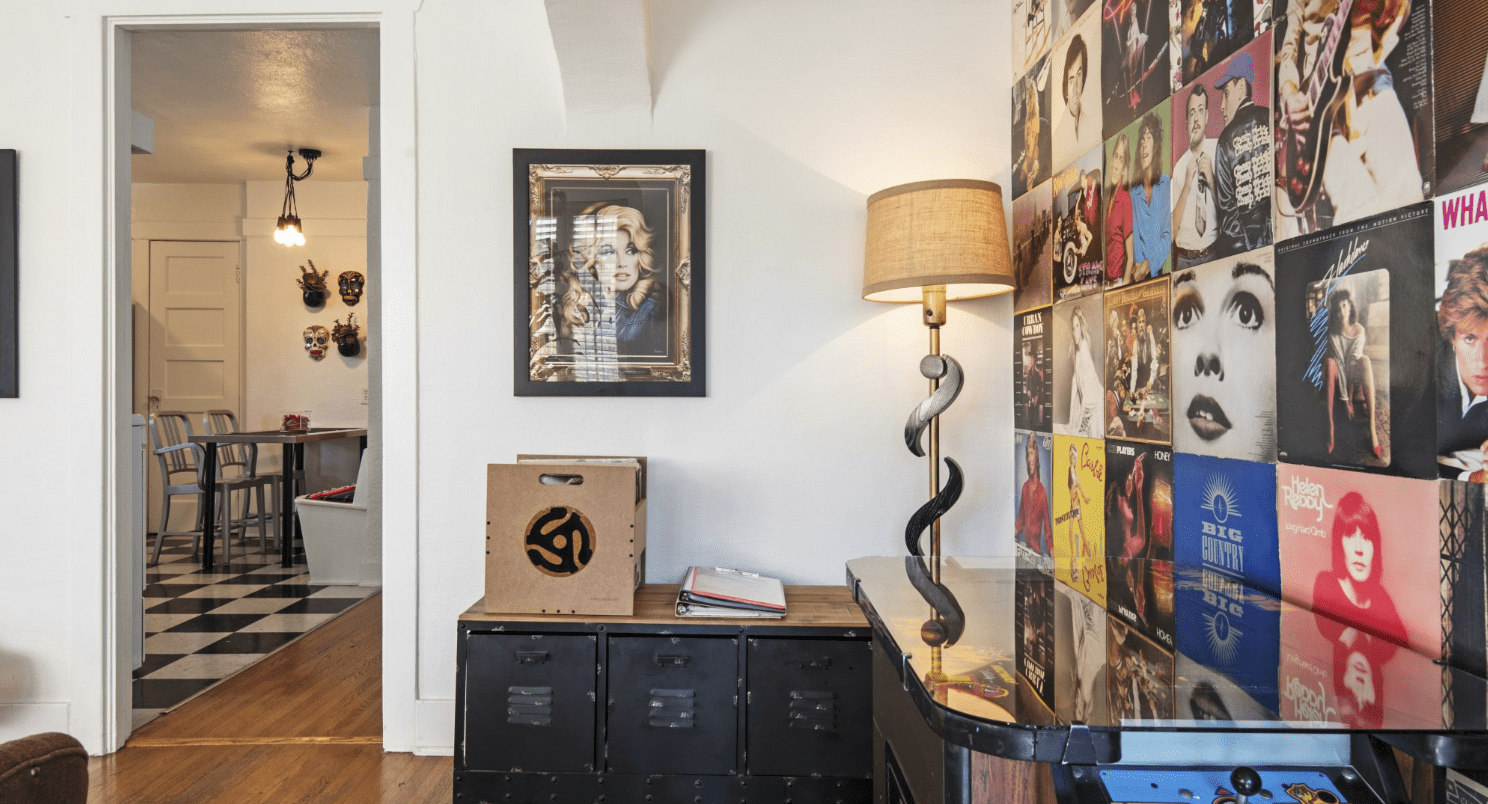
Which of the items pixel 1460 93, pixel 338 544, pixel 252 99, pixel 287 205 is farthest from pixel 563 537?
pixel 287 205

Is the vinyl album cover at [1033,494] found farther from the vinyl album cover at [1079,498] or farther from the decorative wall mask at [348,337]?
the decorative wall mask at [348,337]

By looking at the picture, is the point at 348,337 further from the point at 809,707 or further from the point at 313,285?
the point at 809,707

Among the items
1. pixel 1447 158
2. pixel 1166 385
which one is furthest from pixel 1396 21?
pixel 1166 385

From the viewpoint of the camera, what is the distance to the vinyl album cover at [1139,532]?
1.22 meters

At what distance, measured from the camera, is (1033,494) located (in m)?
2.28

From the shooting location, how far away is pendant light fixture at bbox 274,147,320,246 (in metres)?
5.45

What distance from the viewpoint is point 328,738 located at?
2484 mm

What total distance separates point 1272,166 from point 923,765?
42.8 inches

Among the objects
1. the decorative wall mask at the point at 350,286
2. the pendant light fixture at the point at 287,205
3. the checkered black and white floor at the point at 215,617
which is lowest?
the checkered black and white floor at the point at 215,617

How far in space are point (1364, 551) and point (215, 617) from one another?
4395 mm

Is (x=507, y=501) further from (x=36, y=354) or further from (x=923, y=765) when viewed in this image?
(x=36, y=354)

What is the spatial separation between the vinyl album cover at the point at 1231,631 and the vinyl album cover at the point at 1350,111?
56 centimetres

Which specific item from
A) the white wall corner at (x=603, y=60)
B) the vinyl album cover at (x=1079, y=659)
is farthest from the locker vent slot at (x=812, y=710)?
the white wall corner at (x=603, y=60)

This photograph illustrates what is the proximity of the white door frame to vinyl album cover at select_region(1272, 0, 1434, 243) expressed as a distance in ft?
7.01
